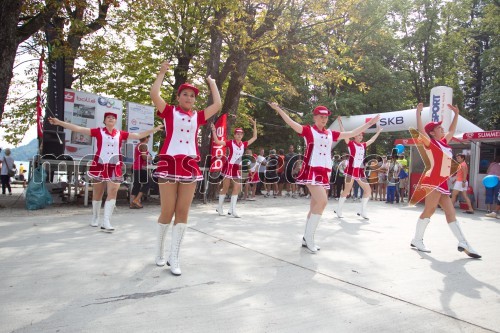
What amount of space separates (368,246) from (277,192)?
1108cm

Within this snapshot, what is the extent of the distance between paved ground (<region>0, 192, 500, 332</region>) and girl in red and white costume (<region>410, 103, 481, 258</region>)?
0.36m

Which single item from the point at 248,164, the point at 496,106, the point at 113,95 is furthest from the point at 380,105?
the point at 113,95

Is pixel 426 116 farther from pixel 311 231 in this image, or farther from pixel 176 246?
pixel 176 246

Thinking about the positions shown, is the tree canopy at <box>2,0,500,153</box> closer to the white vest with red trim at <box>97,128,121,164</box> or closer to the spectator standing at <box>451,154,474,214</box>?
the white vest with red trim at <box>97,128,121,164</box>

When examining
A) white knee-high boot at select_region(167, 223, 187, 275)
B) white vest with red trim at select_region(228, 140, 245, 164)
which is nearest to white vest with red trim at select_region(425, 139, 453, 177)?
white knee-high boot at select_region(167, 223, 187, 275)

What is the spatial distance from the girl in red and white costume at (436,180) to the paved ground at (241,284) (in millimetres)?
361

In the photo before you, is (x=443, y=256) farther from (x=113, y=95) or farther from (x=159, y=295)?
(x=113, y=95)

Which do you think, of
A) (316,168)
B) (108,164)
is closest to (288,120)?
(316,168)

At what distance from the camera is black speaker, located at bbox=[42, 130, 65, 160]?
10.7 m

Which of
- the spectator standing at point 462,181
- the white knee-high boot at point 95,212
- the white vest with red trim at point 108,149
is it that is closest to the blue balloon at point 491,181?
the spectator standing at point 462,181

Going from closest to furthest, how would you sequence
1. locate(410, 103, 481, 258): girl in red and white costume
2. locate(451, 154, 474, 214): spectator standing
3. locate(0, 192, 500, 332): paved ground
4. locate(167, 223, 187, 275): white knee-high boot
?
locate(0, 192, 500, 332): paved ground, locate(167, 223, 187, 275): white knee-high boot, locate(410, 103, 481, 258): girl in red and white costume, locate(451, 154, 474, 214): spectator standing

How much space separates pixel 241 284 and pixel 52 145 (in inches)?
357

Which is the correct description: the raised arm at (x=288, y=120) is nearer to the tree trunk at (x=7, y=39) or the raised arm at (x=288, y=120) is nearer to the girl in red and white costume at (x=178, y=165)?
the girl in red and white costume at (x=178, y=165)

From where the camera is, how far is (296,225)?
27.9ft
